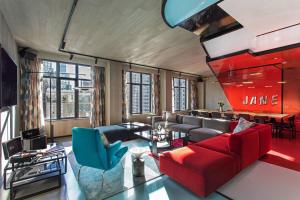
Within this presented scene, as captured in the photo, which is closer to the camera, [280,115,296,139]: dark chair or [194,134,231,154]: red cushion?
[194,134,231,154]: red cushion

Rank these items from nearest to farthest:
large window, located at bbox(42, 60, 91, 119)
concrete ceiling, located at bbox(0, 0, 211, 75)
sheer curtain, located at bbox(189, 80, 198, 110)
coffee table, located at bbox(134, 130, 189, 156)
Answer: concrete ceiling, located at bbox(0, 0, 211, 75) → coffee table, located at bbox(134, 130, 189, 156) → large window, located at bbox(42, 60, 91, 119) → sheer curtain, located at bbox(189, 80, 198, 110)

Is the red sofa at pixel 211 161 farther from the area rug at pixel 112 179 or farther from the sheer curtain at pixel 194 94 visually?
the sheer curtain at pixel 194 94

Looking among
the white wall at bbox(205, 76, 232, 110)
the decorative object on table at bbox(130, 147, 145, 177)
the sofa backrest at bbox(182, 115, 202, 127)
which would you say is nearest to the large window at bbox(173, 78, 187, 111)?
the white wall at bbox(205, 76, 232, 110)

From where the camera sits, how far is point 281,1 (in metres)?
2.73

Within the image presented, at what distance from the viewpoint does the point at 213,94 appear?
9.98m

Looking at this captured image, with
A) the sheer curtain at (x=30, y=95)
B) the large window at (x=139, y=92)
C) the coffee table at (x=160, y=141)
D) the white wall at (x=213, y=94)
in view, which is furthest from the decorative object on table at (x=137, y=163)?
the white wall at (x=213, y=94)

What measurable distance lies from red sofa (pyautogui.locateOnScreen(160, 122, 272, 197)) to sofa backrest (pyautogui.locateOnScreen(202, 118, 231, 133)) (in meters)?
1.36

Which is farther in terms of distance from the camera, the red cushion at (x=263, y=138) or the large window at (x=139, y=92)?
the large window at (x=139, y=92)

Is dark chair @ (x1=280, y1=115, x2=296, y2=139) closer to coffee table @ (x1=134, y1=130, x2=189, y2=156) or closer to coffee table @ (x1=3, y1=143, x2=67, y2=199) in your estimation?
coffee table @ (x1=134, y1=130, x2=189, y2=156)

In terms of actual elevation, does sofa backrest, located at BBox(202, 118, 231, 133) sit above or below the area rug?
above

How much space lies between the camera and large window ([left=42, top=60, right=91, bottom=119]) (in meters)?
5.45

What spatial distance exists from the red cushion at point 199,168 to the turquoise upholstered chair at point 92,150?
901 mm

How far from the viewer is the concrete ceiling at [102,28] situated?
8.71 feet

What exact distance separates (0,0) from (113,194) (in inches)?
132
